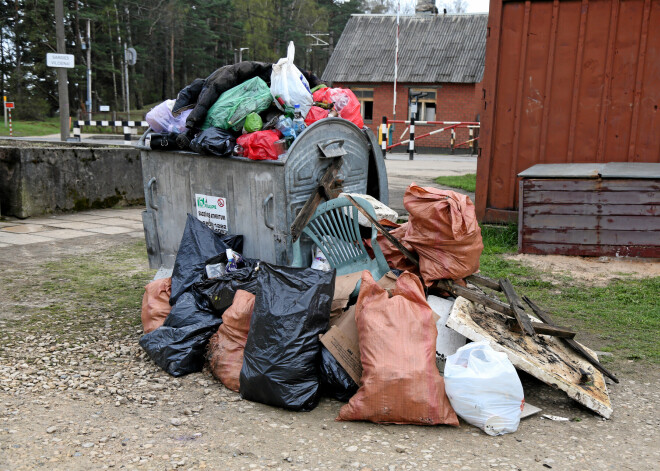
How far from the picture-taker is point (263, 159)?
3914 millimetres

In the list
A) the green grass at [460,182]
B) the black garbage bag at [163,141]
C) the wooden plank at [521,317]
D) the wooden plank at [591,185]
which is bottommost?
the wooden plank at [521,317]

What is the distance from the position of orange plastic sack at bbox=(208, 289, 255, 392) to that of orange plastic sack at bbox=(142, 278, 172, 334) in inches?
25.1

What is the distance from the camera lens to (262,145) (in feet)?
12.8

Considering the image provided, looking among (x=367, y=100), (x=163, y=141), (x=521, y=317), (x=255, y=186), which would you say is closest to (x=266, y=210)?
(x=255, y=186)

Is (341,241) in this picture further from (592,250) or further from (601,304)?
(592,250)

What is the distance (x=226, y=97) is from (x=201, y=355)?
1871 millimetres

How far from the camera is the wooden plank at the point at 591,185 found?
596 centimetres

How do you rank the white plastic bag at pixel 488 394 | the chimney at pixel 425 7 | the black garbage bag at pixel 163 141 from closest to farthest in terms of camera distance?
the white plastic bag at pixel 488 394 < the black garbage bag at pixel 163 141 < the chimney at pixel 425 7

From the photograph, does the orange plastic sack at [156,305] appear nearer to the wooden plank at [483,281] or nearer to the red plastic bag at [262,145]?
the red plastic bag at [262,145]

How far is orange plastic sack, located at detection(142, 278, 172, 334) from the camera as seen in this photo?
13.3 feet

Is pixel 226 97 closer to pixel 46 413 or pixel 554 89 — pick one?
pixel 46 413

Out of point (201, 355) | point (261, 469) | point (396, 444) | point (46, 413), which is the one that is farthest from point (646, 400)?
point (46, 413)

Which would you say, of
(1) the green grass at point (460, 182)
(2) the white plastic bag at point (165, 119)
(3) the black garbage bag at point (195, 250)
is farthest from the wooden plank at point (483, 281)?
(1) the green grass at point (460, 182)

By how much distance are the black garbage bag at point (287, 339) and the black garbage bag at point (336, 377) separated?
40mm
